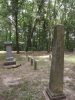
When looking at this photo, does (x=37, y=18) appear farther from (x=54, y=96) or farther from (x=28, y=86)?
(x=54, y=96)

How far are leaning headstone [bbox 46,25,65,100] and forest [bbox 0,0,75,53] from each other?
10.7 m

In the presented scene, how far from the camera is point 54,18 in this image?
17516mm

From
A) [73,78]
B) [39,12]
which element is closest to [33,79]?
[73,78]

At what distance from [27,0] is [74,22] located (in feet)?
19.9

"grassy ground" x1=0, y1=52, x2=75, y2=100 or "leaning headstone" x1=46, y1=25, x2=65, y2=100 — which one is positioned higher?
"leaning headstone" x1=46, y1=25, x2=65, y2=100

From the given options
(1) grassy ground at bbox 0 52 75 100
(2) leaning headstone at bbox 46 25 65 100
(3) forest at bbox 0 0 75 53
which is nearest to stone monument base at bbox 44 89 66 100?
(2) leaning headstone at bbox 46 25 65 100

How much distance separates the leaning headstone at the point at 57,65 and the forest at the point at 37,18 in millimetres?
10717

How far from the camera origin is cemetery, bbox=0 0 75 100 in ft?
16.6

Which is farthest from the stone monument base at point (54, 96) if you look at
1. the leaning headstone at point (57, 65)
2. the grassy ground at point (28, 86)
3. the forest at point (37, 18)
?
the forest at point (37, 18)

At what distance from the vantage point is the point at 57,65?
16.1 ft

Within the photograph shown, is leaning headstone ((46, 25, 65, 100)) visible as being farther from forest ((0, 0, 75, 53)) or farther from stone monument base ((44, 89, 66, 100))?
forest ((0, 0, 75, 53))

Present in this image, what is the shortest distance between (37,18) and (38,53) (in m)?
4.03

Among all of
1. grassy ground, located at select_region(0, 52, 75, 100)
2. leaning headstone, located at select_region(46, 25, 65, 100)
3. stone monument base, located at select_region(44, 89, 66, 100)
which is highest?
leaning headstone, located at select_region(46, 25, 65, 100)

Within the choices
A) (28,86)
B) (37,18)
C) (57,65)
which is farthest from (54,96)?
(37,18)
